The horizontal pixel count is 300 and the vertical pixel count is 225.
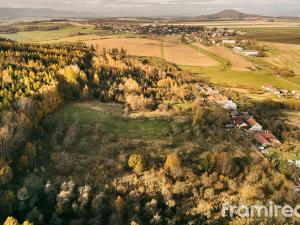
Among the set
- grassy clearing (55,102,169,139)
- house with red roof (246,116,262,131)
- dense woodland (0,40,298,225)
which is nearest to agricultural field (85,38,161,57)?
grassy clearing (55,102,169,139)

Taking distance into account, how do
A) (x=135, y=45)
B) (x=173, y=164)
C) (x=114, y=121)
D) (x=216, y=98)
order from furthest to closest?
1. (x=135, y=45)
2. (x=216, y=98)
3. (x=114, y=121)
4. (x=173, y=164)

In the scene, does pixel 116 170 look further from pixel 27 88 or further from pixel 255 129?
pixel 255 129

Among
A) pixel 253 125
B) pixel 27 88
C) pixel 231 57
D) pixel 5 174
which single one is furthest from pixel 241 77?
pixel 5 174

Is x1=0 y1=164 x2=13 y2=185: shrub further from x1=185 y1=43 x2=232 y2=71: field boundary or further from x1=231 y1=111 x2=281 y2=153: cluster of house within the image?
x1=185 y1=43 x2=232 y2=71: field boundary

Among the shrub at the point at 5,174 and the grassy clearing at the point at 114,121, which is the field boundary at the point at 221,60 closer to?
the grassy clearing at the point at 114,121

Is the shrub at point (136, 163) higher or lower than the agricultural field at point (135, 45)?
lower

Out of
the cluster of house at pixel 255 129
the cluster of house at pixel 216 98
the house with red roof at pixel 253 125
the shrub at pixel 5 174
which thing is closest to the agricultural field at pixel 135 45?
the cluster of house at pixel 216 98
